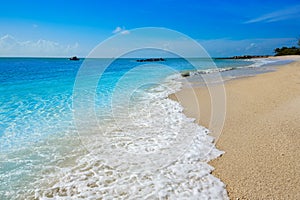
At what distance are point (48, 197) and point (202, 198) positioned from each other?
2.64 metres

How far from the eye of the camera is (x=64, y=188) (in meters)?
3.93

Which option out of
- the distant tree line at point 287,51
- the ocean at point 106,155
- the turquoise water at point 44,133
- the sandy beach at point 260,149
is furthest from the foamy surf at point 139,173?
the distant tree line at point 287,51

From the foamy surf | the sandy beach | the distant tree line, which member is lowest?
the foamy surf

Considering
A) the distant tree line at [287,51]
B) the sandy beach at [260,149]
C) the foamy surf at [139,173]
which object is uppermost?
the distant tree line at [287,51]

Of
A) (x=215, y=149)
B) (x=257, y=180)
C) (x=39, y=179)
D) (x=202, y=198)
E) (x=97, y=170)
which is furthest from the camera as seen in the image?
(x=215, y=149)

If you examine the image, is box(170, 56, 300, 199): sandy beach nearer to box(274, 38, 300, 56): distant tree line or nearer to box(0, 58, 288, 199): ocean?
box(0, 58, 288, 199): ocean

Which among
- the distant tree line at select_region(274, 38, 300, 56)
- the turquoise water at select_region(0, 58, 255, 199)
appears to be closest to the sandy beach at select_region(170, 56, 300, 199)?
the turquoise water at select_region(0, 58, 255, 199)

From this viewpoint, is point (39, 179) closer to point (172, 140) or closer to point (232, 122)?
point (172, 140)

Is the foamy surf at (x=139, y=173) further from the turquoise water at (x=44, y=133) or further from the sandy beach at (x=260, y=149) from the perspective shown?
the sandy beach at (x=260, y=149)

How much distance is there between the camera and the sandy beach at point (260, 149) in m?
3.68

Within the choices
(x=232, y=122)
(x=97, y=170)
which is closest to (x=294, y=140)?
(x=232, y=122)

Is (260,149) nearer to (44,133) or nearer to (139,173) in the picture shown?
(139,173)

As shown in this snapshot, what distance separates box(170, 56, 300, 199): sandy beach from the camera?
3.68 m

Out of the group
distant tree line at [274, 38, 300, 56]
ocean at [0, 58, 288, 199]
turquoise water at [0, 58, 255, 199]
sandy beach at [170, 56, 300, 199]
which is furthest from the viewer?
distant tree line at [274, 38, 300, 56]
